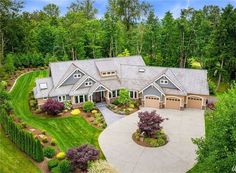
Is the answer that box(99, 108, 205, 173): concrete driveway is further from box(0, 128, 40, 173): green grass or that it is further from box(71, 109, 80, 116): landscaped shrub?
box(0, 128, 40, 173): green grass

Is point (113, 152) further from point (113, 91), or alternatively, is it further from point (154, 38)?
point (154, 38)

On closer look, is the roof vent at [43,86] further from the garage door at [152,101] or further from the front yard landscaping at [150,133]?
the front yard landscaping at [150,133]

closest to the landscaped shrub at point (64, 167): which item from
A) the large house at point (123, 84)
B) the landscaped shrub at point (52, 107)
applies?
the landscaped shrub at point (52, 107)

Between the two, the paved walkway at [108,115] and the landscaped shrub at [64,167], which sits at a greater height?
the paved walkway at [108,115]

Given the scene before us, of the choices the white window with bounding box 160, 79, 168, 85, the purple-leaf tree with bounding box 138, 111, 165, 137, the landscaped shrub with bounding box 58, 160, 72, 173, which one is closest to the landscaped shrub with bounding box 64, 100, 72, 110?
the purple-leaf tree with bounding box 138, 111, 165, 137

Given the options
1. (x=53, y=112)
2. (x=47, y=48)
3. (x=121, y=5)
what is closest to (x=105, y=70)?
(x=53, y=112)

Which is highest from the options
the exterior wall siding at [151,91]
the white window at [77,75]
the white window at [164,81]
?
the white window at [77,75]

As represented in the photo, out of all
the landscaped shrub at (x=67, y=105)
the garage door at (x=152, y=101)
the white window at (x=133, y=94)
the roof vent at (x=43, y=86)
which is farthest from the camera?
the white window at (x=133, y=94)
